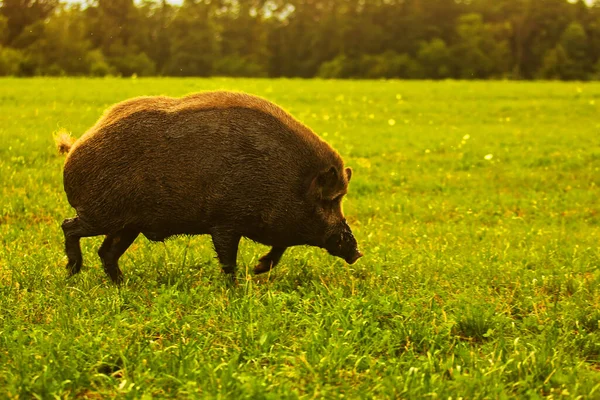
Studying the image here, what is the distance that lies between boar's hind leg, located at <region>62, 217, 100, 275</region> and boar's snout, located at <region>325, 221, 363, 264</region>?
1888mm

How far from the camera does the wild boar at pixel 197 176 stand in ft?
18.2

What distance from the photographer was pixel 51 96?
19.6 meters

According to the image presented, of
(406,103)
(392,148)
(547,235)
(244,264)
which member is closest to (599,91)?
(406,103)

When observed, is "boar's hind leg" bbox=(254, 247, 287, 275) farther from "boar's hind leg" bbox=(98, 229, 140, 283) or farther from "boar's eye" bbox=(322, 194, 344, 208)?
"boar's hind leg" bbox=(98, 229, 140, 283)

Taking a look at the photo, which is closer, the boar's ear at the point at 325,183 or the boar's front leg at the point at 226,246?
the boar's front leg at the point at 226,246

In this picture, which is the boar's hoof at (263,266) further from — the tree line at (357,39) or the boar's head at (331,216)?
the tree line at (357,39)

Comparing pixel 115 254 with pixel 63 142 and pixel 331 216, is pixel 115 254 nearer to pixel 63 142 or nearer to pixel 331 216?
pixel 63 142

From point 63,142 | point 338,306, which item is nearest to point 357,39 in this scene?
point 63,142

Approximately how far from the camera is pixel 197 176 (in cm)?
555

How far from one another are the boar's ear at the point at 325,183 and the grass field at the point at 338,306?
2.40 ft

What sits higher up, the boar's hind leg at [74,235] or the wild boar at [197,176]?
the wild boar at [197,176]

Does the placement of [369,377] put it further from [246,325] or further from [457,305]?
[457,305]

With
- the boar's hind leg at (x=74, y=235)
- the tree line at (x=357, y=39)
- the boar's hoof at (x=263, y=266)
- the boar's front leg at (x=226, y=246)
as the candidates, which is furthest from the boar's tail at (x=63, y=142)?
the tree line at (x=357, y=39)

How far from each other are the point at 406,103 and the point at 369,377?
774 inches
